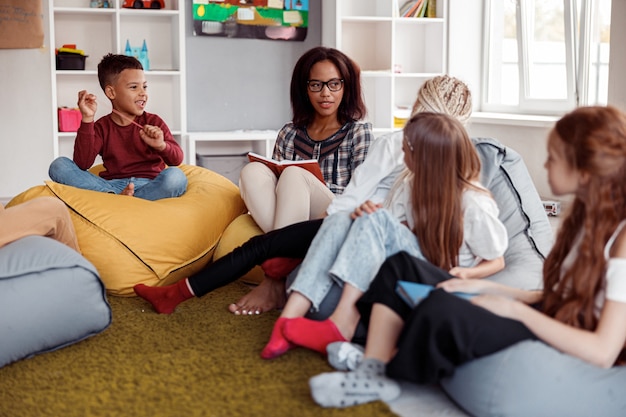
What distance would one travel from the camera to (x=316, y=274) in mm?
2324

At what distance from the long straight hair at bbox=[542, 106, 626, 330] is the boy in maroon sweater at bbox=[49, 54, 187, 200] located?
6.61ft

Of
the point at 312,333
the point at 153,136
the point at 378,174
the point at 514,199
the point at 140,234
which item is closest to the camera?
the point at 312,333

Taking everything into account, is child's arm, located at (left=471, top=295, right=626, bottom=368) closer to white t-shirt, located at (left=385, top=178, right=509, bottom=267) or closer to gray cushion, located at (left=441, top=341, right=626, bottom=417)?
gray cushion, located at (left=441, top=341, right=626, bottom=417)

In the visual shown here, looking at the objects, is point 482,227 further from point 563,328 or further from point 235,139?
point 235,139

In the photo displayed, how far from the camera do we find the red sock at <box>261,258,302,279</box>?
2684mm

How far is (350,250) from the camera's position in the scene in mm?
2248

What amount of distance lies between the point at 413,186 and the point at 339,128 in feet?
3.71

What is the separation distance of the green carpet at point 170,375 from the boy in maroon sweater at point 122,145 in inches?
39.8

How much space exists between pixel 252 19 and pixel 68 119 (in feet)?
5.11

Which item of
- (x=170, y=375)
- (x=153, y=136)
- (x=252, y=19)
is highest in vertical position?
(x=252, y=19)

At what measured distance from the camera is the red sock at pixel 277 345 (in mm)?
2219

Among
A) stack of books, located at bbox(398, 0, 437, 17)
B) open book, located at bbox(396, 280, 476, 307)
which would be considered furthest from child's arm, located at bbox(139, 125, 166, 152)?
stack of books, located at bbox(398, 0, 437, 17)

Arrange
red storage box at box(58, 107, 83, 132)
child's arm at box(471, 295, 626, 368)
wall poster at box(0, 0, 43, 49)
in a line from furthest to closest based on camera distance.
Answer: red storage box at box(58, 107, 83, 132)
wall poster at box(0, 0, 43, 49)
child's arm at box(471, 295, 626, 368)

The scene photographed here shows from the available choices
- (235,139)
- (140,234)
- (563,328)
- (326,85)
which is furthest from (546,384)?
(235,139)
